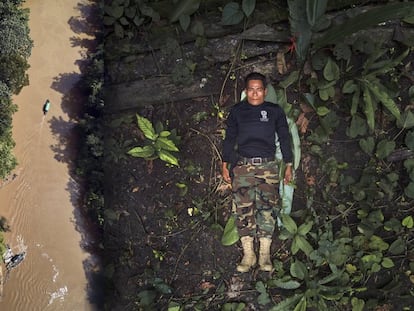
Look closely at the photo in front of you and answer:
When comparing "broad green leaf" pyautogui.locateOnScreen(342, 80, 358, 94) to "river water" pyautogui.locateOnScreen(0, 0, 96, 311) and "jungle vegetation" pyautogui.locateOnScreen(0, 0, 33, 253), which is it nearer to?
"river water" pyautogui.locateOnScreen(0, 0, 96, 311)

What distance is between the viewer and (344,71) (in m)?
3.66

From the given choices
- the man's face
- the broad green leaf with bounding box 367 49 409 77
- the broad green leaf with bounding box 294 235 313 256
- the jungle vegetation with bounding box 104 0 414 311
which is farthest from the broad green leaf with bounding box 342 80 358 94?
the broad green leaf with bounding box 294 235 313 256

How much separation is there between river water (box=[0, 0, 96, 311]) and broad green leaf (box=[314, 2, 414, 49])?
6.36 feet

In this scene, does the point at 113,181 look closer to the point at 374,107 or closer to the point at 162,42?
the point at 162,42

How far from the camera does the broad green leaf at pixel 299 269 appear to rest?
3.69 meters

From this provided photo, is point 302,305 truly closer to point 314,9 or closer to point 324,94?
point 324,94

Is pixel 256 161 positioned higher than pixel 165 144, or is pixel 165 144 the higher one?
pixel 165 144

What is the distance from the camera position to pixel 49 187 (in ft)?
13.0

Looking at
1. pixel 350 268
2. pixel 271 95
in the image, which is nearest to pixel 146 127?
pixel 271 95

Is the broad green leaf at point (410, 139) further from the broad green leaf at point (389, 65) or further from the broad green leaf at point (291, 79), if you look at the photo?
the broad green leaf at point (291, 79)

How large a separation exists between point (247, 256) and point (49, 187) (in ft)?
5.42

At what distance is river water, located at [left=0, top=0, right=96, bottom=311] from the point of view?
3.93m

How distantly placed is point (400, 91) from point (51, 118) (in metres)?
2.69

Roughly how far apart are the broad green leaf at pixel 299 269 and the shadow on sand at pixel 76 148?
151cm
